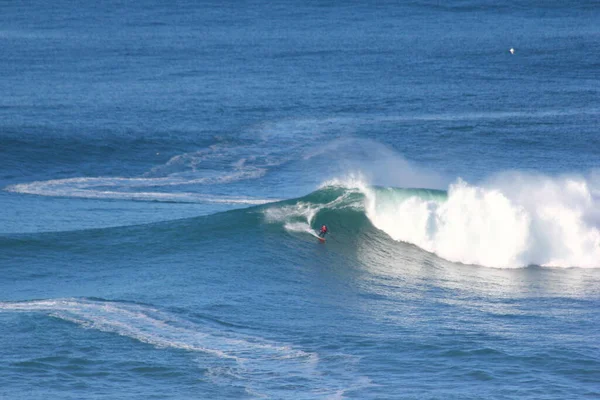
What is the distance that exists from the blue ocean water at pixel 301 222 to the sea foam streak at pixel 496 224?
2.7 inches

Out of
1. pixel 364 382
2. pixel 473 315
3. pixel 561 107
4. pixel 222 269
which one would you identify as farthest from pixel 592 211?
pixel 561 107

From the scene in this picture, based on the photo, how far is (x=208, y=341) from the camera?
2109 centimetres

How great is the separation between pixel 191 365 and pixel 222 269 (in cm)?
754

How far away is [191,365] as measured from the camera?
64.7ft

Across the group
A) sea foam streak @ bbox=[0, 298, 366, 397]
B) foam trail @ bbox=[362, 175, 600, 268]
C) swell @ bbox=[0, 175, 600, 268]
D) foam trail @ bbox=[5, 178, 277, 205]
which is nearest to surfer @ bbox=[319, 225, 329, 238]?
swell @ bbox=[0, 175, 600, 268]

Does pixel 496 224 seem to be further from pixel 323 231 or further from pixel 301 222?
pixel 301 222

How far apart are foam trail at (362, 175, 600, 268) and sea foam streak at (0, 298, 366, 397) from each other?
9.92 metres

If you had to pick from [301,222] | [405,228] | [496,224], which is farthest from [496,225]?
[301,222]

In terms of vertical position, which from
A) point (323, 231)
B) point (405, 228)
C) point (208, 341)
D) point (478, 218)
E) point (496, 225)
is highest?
point (478, 218)

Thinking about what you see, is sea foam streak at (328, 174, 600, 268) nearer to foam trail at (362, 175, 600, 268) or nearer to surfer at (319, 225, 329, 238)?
foam trail at (362, 175, 600, 268)

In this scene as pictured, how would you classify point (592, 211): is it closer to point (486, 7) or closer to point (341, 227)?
point (341, 227)

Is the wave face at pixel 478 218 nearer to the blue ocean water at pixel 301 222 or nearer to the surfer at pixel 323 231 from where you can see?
the blue ocean water at pixel 301 222

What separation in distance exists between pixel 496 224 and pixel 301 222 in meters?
6.06

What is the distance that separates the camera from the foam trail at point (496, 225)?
29.0 meters
